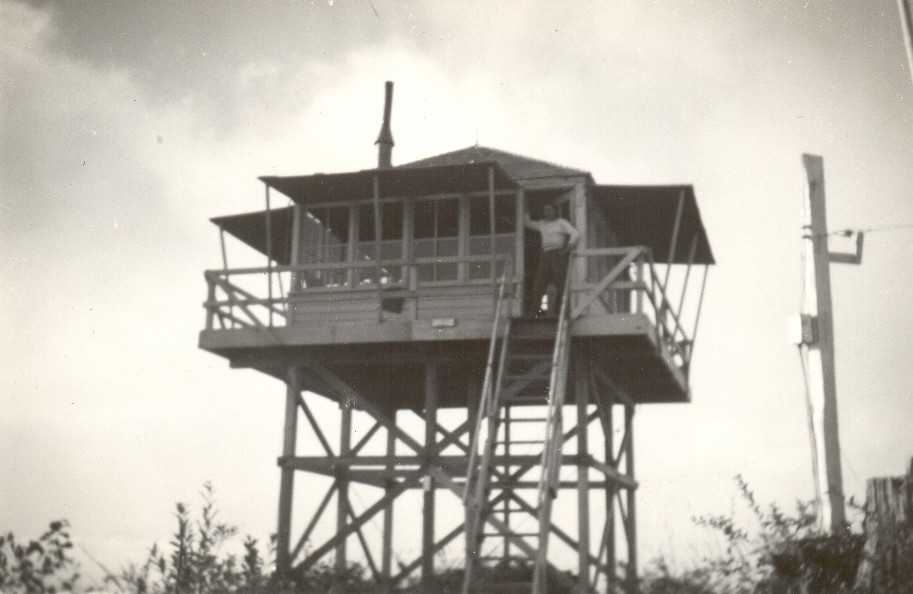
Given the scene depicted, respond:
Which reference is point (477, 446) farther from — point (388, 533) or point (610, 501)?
point (388, 533)

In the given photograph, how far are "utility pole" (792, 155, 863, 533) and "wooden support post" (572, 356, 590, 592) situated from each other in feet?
Answer: 11.2

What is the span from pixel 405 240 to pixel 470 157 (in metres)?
2.33

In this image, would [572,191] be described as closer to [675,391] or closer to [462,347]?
[462,347]

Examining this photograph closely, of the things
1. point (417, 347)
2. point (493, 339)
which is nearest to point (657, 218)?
point (417, 347)

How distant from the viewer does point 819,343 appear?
13.2m

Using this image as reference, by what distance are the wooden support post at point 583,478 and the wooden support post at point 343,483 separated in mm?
3568

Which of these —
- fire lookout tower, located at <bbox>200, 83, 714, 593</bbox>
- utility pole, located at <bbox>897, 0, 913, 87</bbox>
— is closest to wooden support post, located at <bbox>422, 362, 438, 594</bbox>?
fire lookout tower, located at <bbox>200, 83, 714, 593</bbox>

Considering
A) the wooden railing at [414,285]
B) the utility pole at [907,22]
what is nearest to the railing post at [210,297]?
the wooden railing at [414,285]

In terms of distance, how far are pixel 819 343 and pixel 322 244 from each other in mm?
8093

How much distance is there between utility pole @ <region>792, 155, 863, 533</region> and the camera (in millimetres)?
12898

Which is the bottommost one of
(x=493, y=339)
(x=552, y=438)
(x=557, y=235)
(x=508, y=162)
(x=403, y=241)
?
(x=552, y=438)

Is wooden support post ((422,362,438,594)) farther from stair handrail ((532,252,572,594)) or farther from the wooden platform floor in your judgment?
stair handrail ((532,252,572,594))

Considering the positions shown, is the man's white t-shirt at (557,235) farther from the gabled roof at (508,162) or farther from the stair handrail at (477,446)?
the gabled roof at (508,162)

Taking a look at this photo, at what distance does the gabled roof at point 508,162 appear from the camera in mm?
17266
